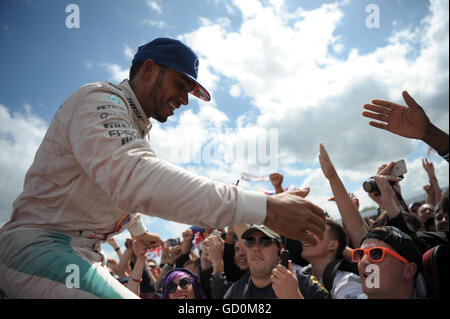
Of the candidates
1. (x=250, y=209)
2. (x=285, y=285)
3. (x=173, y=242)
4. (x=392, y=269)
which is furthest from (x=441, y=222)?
(x=173, y=242)

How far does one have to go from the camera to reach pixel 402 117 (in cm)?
276

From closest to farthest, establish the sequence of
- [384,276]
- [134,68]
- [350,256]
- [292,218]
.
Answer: [292,218], [134,68], [384,276], [350,256]

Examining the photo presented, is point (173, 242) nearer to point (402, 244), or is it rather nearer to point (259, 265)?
point (259, 265)

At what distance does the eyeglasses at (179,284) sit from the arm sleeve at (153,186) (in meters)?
3.88

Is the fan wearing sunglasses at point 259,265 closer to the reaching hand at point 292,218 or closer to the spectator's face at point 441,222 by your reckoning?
the spectator's face at point 441,222

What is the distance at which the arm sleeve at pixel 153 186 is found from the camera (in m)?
1.31

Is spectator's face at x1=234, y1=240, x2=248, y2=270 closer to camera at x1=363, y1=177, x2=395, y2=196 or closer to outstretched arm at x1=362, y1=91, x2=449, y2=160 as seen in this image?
camera at x1=363, y1=177, x2=395, y2=196

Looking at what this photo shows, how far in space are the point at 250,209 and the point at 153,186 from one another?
473mm

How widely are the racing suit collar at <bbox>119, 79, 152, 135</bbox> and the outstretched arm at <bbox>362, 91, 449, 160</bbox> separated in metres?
2.18

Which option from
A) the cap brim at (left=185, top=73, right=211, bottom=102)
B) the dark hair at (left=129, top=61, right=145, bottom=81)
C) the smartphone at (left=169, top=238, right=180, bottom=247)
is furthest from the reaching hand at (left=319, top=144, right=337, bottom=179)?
the smartphone at (left=169, top=238, right=180, bottom=247)
